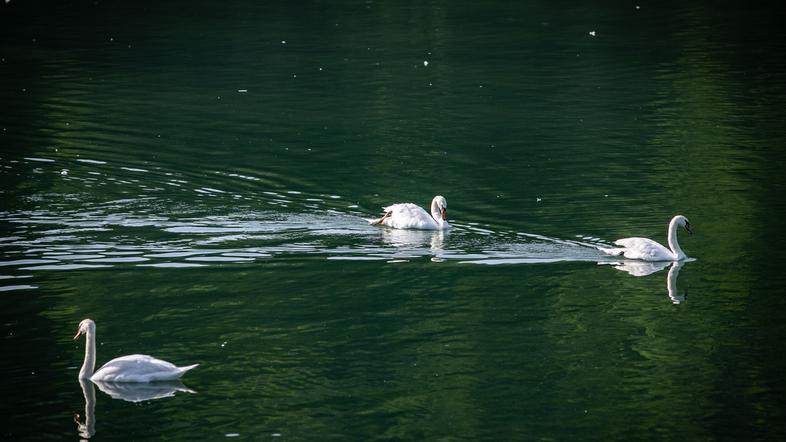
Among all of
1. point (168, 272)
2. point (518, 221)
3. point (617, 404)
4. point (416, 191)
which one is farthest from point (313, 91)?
point (617, 404)

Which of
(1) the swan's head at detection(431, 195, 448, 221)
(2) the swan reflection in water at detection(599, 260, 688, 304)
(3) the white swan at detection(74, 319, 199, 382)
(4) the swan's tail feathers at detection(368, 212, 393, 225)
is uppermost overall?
(1) the swan's head at detection(431, 195, 448, 221)

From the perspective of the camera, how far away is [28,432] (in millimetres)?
14977

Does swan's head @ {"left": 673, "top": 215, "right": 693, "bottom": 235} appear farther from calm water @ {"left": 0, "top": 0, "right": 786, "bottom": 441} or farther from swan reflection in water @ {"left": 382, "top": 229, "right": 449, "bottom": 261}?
swan reflection in water @ {"left": 382, "top": 229, "right": 449, "bottom": 261}

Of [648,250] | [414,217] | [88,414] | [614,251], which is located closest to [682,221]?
[648,250]

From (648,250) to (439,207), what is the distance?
14.6 ft

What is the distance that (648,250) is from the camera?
73.1ft

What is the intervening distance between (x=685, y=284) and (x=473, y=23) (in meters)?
40.7

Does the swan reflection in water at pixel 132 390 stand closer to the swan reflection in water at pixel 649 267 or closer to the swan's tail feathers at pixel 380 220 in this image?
the swan reflection in water at pixel 649 267

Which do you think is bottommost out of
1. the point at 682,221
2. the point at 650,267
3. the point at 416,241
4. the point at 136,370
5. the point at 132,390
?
the point at 132,390

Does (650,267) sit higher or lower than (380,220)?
lower

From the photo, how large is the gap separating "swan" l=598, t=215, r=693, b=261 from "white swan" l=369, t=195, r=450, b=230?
3.53 metres

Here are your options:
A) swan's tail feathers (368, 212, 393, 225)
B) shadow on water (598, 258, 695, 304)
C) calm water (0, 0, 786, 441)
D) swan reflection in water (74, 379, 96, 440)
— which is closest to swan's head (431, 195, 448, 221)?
calm water (0, 0, 786, 441)

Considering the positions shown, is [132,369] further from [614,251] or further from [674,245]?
[674,245]

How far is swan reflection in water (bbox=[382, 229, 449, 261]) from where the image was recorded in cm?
2358
